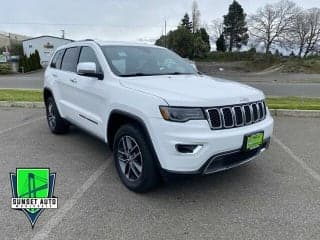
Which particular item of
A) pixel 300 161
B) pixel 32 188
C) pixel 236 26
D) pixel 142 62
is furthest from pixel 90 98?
pixel 236 26

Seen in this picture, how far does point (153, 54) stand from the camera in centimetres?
482

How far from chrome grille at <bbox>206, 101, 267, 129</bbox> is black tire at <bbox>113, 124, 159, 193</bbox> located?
0.74 metres

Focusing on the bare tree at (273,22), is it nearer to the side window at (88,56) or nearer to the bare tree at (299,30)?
the bare tree at (299,30)

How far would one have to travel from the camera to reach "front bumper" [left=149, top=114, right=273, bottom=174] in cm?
310

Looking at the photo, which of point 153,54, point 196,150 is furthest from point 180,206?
point 153,54

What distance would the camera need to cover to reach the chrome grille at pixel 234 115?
3201mm

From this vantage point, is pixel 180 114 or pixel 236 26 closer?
pixel 180 114

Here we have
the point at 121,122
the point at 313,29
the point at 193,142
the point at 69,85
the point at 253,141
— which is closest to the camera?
the point at 193,142

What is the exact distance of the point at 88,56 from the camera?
4715 millimetres

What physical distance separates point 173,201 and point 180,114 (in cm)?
106

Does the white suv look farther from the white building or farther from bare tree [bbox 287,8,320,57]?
bare tree [bbox 287,8,320,57]

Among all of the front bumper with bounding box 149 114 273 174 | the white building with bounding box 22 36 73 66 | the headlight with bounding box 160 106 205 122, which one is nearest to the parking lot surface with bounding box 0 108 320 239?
the front bumper with bounding box 149 114 273 174

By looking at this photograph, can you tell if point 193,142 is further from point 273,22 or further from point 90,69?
point 273,22

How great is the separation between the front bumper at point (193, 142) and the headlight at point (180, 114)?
44 mm
